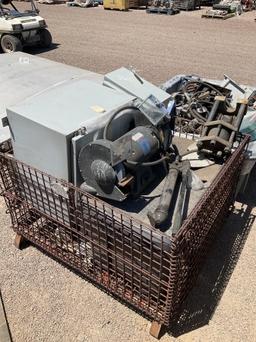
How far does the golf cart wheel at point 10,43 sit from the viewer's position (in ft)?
29.1

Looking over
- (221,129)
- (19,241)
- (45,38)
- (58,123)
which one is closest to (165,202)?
(58,123)

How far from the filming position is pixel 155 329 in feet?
8.43

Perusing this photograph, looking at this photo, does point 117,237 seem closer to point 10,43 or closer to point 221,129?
point 221,129

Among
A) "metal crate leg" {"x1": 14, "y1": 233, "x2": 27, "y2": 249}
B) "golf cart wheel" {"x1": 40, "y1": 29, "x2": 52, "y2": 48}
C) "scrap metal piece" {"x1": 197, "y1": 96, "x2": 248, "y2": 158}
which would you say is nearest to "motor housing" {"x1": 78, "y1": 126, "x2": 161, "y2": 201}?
"scrap metal piece" {"x1": 197, "y1": 96, "x2": 248, "y2": 158}

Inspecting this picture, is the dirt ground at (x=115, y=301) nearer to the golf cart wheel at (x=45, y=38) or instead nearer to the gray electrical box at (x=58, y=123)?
the gray electrical box at (x=58, y=123)

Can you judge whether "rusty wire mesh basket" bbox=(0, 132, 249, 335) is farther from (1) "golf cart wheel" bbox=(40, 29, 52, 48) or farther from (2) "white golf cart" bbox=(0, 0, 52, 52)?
(1) "golf cart wheel" bbox=(40, 29, 52, 48)

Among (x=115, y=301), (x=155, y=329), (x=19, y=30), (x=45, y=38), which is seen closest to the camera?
(x=155, y=329)

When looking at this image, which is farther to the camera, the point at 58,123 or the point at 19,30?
the point at 19,30

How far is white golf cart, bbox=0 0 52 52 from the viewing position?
8.84 m

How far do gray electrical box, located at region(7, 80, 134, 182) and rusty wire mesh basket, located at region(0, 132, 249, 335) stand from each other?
0.10 m

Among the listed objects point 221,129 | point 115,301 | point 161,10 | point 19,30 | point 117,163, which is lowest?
point 161,10

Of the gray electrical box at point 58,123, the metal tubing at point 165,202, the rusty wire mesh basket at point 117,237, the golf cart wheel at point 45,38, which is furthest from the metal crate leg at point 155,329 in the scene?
the golf cart wheel at point 45,38

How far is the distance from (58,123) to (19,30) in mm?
7498

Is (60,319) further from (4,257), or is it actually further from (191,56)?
(191,56)
